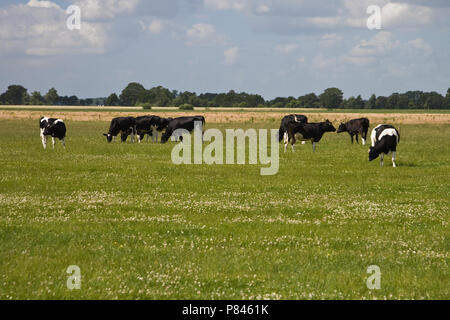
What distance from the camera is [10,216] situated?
571 inches

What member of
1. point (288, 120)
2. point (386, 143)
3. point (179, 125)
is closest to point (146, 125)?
point (179, 125)

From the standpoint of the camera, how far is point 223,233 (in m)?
13.0

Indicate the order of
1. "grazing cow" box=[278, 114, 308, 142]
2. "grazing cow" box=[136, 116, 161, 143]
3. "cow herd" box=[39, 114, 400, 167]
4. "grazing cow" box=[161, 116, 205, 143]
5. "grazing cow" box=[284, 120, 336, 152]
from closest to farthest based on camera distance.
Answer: "grazing cow" box=[284, 120, 336, 152], "cow herd" box=[39, 114, 400, 167], "grazing cow" box=[278, 114, 308, 142], "grazing cow" box=[161, 116, 205, 143], "grazing cow" box=[136, 116, 161, 143]

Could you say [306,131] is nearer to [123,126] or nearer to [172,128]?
[172,128]

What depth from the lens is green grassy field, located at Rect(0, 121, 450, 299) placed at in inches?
366

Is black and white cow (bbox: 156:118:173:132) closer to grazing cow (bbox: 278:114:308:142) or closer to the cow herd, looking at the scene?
the cow herd

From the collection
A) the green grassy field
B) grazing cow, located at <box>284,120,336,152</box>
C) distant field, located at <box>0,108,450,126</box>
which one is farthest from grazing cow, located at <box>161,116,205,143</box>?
distant field, located at <box>0,108,450,126</box>

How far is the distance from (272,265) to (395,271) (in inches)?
91.6

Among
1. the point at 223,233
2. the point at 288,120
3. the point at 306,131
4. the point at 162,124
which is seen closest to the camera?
the point at 223,233

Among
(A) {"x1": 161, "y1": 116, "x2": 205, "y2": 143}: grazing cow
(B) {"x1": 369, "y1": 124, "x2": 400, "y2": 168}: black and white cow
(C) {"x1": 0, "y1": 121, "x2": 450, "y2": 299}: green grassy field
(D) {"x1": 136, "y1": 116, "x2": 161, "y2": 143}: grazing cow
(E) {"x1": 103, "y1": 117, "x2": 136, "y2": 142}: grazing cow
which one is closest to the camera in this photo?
(C) {"x1": 0, "y1": 121, "x2": 450, "y2": 299}: green grassy field

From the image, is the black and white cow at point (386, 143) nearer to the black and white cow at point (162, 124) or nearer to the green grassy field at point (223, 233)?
the green grassy field at point (223, 233)

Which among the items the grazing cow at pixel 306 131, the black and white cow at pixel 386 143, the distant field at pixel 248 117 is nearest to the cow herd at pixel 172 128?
the grazing cow at pixel 306 131

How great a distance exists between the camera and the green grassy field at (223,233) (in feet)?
30.5
